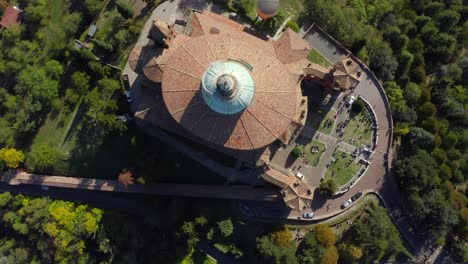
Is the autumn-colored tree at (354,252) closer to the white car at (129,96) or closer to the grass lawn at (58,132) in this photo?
the white car at (129,96)

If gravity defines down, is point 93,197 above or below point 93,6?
below

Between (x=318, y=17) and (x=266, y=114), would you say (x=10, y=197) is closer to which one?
(x=266, y=114)

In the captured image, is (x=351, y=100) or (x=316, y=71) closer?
(x=316, y=71)

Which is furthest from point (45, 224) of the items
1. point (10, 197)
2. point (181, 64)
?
point (181, 64)

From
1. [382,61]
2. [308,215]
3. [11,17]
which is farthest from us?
[11,17]

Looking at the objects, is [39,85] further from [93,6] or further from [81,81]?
[93,6]

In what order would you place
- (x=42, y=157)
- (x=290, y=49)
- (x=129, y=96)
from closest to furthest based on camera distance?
(x=290, y=49) → (x=42, y=157) → (x=129, y=96)

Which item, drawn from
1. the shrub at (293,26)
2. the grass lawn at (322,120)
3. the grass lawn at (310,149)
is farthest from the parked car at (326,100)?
the shrub at (293,26)

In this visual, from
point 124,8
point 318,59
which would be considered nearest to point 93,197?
point 124,8
